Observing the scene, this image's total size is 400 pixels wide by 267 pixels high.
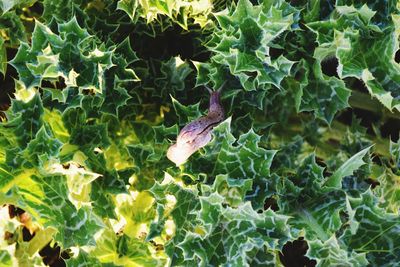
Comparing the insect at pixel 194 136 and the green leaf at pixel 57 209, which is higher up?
the insect at pixel 194 136

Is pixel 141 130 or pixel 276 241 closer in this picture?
pixel 276 241

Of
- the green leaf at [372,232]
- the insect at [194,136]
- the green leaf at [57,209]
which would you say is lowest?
the green leaf at [372,232]

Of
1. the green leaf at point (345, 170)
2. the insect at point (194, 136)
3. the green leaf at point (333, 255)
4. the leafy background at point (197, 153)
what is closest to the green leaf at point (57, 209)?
the leafy background at point (197, 153)

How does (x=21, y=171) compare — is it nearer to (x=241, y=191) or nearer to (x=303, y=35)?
(x=241, y=191)

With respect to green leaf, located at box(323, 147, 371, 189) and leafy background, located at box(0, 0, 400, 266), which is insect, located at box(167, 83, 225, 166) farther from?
green leaf, located at box(323, 147, 371, 189)

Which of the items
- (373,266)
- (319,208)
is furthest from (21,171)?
(373,266)

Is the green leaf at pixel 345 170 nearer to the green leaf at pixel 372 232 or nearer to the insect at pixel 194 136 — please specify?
the green leaf at pixel 372 232

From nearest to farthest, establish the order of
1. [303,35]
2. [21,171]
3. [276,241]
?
[276,241], [21,171], [303,35]
